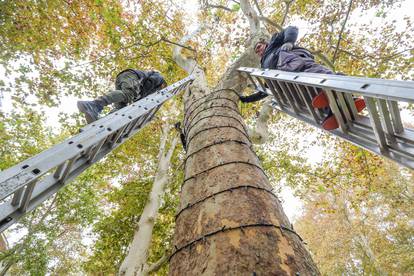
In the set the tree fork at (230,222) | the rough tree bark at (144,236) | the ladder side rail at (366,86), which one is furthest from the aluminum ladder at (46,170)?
the rough tree bark at (144,236)

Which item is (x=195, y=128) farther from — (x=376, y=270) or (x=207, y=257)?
(x=376, y=270)

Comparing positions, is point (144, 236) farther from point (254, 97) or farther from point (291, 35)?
point (291, 35)

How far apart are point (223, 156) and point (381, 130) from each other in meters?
1.06

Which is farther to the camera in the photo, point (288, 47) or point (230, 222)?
point (288, 47)

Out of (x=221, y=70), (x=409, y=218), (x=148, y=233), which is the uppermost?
(x=221, y=70)

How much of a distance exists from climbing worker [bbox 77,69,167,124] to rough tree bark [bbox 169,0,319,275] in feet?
3.73

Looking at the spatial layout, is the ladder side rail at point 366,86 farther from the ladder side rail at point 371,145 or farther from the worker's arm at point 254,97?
the worker's arm at point 254,97

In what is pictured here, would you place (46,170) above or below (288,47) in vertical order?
above

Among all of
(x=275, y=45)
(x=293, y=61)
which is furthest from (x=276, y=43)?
(x=293, y=61)

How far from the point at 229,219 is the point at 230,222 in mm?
24

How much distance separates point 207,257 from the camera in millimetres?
1110

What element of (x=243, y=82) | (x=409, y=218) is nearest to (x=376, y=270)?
(x=409, y=218)

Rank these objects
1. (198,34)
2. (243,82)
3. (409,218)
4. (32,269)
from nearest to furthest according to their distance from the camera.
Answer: (243,82) < (32,269) < (198,34) < (409,218)

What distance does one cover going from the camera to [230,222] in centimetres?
126
